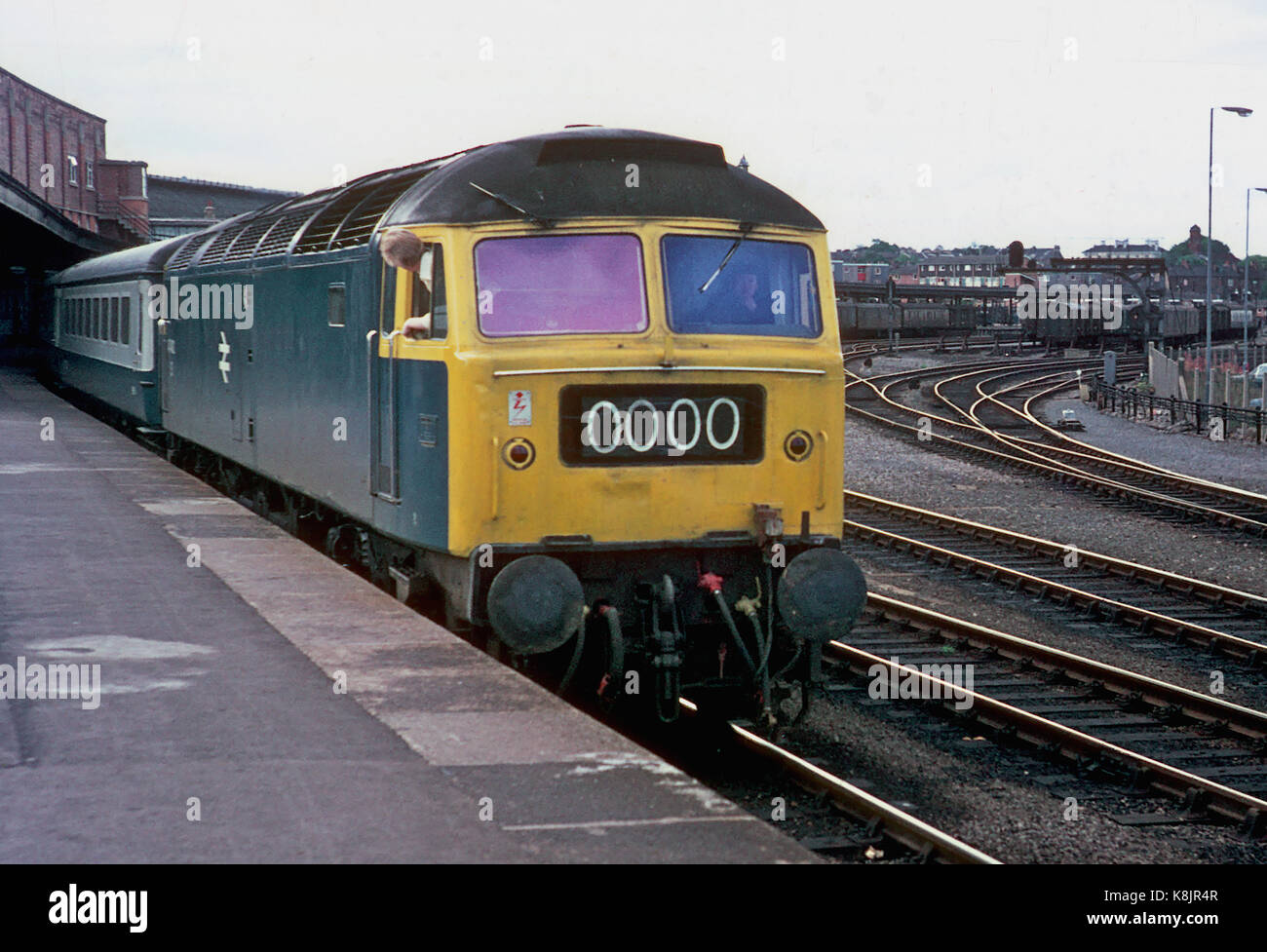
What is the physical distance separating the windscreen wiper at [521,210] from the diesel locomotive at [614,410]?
0.05ft

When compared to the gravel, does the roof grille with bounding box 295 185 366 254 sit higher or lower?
higher

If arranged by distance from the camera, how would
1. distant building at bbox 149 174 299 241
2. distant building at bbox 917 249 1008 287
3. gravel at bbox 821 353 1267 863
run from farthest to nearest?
distant building at bbox 917 249 1008 287 < distant building at bbox 149 174 299 241 < gravel at bbox 821 353 1267 863

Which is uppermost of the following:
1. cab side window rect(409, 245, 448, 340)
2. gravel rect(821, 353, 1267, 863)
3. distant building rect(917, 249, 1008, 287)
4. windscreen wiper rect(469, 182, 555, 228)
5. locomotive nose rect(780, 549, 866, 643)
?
distant building rect(917, 249, 1008, 287)

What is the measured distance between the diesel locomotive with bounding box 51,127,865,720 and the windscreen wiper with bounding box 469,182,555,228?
0.05ft

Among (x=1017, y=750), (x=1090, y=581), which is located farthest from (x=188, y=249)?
(x=1017, y=750)

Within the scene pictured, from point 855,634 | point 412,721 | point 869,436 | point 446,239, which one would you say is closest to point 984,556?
point 855,634

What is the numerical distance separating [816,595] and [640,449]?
1.24m

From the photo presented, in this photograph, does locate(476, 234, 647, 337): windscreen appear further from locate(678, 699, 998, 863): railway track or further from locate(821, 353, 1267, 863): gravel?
locate(821, 353, 1267, 863): gravel

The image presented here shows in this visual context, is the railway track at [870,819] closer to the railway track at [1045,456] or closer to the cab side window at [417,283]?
the cab side window at [417,283]

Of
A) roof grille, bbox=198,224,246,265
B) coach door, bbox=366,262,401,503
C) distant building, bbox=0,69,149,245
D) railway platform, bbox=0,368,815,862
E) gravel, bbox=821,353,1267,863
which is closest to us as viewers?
railway platform, bbox=0,368,815,862

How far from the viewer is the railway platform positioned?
16.4ft

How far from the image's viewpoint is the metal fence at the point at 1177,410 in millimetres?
29125

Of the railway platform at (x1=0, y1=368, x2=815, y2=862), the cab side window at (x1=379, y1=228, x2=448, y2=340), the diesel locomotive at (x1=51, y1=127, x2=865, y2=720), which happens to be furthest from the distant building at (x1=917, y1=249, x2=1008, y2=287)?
the railway platform at (x1=0, y1=368, x2=815, y2=862)
